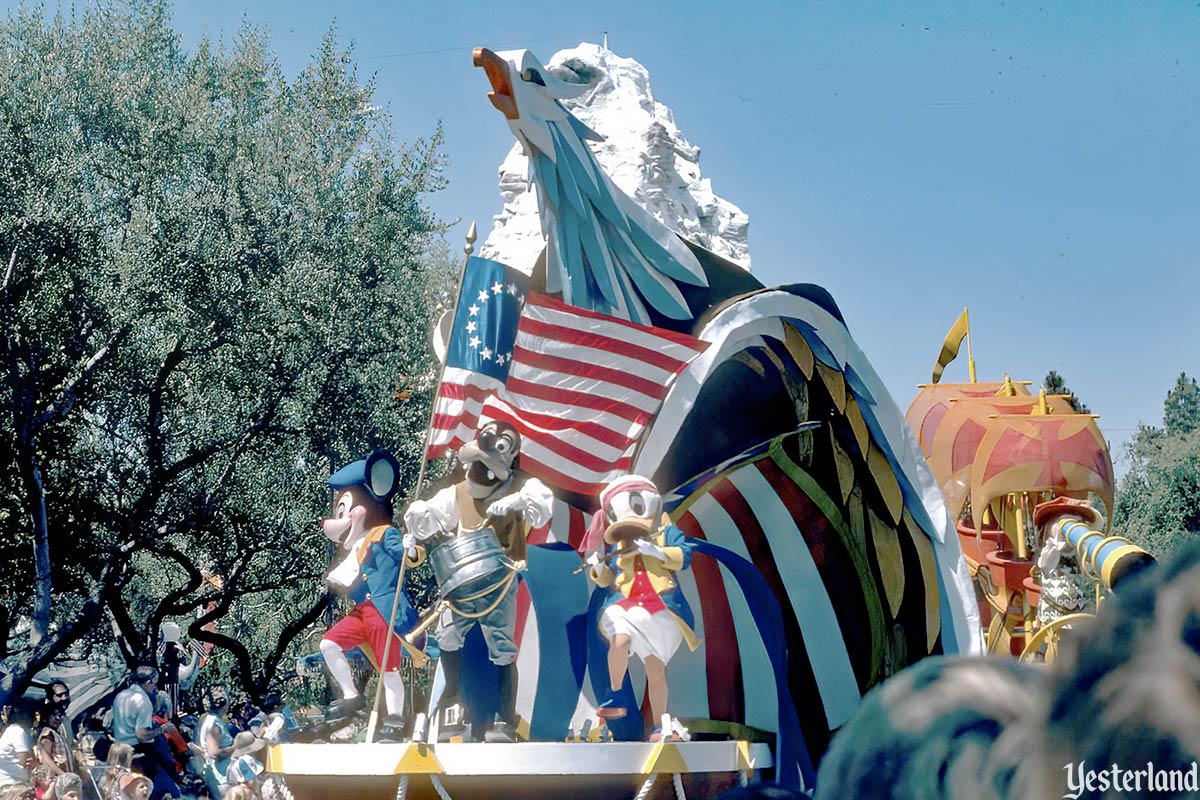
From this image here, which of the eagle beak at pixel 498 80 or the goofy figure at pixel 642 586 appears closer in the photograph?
the goofy figure at pixel 642 586

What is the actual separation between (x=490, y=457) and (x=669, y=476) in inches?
90.2

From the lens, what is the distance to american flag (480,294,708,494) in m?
8.68

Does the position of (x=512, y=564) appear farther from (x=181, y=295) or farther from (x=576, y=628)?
(x=181, y=295)

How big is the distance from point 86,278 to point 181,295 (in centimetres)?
107

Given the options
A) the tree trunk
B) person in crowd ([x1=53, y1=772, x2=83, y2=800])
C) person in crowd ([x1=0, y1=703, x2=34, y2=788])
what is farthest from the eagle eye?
the tree trunk

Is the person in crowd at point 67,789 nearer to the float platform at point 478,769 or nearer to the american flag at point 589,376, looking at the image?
the float platform at point 478,769

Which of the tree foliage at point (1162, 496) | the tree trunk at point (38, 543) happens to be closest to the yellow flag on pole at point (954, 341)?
the tree trunk at point (38, 543)

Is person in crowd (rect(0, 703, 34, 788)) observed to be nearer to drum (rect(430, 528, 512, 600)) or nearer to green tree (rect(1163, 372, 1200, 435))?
drum (rect(430, 528, 512, 600))

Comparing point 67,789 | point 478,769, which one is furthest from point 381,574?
point 67,789

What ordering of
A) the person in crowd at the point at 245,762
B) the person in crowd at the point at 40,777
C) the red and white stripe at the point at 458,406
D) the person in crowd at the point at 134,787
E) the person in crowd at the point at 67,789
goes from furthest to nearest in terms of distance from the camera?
1. the person in crowd at the point at 245,762
2. the person in crowd at the point at 40,777
3. the person in crowd at the point at 134,787
4. the red and white stripe at the point at 458,406
5. the person in crowd at the point at 67,789

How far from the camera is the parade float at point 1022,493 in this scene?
11359 mm

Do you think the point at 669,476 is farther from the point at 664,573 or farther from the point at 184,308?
the point at 184,308

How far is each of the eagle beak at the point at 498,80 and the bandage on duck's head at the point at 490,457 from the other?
1976 mm

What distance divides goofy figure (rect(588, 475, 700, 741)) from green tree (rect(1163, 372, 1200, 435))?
4667cm
